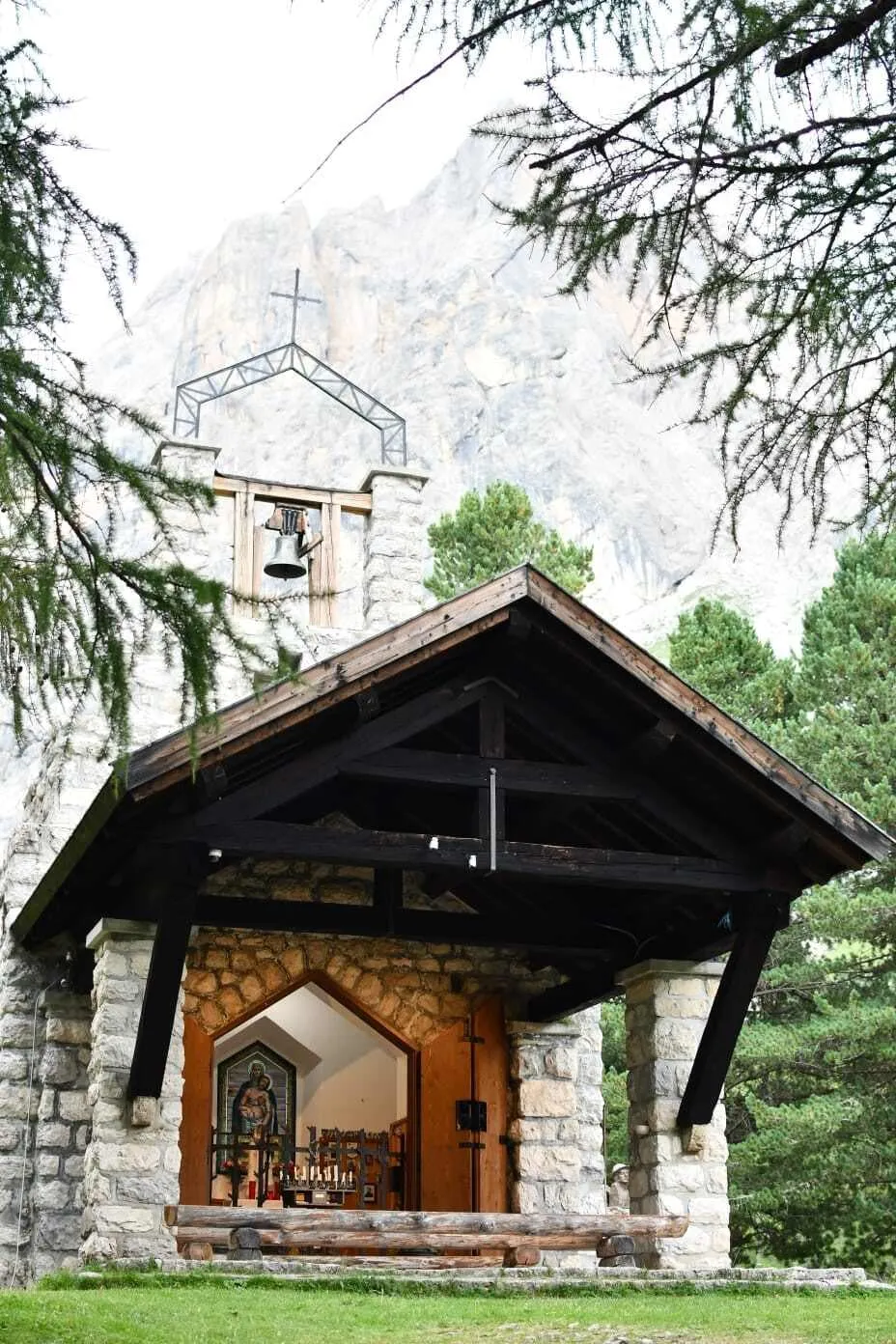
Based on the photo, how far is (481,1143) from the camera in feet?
37.2

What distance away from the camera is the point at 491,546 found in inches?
1144

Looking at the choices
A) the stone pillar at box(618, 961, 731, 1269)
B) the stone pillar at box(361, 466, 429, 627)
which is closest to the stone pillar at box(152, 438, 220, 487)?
the stone pillar at box(361, 466, 429, 627)

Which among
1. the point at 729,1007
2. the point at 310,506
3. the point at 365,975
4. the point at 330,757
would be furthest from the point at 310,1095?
the point at 330,757

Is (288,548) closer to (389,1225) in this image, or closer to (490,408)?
(389,1225)

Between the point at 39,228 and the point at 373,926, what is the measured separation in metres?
5.79

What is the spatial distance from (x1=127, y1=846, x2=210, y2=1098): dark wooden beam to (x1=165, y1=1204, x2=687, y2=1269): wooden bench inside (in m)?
0.76

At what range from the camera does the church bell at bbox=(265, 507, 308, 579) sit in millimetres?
12289

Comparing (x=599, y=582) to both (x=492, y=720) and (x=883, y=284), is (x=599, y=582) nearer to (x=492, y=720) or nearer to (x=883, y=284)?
(x=492, y=720)

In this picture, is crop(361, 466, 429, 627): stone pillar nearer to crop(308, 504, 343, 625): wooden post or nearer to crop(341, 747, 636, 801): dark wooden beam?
crop(308, 504, 343, 625): wooden post

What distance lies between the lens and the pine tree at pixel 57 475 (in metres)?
4.90

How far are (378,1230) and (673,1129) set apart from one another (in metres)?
2.12

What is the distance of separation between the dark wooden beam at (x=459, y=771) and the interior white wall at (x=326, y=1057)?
610 centimetres

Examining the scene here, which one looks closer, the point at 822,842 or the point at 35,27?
the point at 35,27

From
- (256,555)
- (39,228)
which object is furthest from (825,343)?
(256,555)
